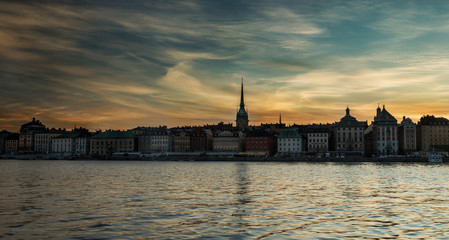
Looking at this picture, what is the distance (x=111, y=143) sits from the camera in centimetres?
18975

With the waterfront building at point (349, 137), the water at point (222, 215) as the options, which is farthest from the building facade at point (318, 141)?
the water at point (222, 215)

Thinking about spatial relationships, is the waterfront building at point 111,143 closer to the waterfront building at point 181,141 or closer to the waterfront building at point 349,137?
the waterfront building at point 181,141

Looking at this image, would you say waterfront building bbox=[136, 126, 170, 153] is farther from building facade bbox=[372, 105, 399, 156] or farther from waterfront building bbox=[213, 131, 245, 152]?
building facade bbox=[372, 105, 399, 156]

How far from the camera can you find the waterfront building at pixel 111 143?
187875mm

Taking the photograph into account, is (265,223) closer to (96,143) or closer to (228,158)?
(228,158)

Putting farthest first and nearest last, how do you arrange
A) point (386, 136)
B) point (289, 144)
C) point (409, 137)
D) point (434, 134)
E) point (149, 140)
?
point (149, 140) → point (289, 144) → point (434, 134) → point (386, 136) → point (409, 137)

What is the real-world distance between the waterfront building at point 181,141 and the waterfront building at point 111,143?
17.2 metres

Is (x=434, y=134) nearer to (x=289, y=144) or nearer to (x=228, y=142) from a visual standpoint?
(x=289, y=144)

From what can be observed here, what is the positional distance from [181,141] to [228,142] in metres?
20.0

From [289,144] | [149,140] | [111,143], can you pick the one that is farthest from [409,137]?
[111,143]

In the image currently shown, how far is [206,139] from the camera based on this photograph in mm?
188625

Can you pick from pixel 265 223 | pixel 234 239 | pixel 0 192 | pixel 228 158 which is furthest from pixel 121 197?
pixel 228 158

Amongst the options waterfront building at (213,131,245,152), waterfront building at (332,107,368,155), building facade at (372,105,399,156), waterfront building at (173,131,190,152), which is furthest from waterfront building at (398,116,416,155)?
A: waterfront building at (173,131,190,152)

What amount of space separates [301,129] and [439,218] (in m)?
173
